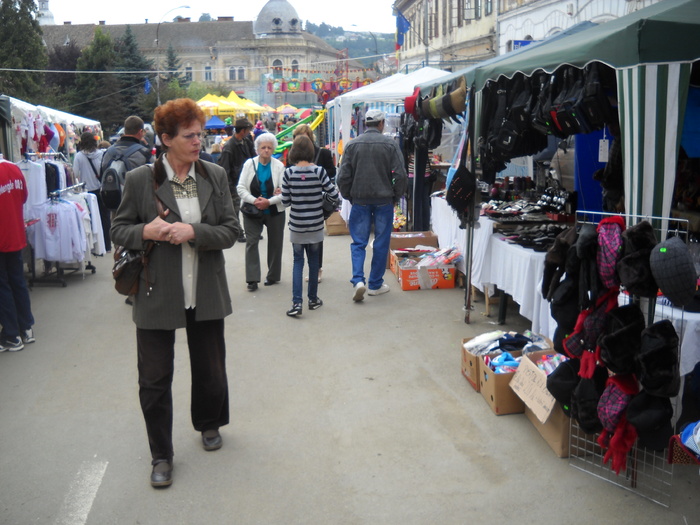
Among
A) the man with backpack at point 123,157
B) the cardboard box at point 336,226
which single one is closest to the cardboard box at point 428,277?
the man with backpack at point 123,157

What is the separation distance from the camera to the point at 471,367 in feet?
16.0

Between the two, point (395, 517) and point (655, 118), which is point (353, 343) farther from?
point (655, 118)

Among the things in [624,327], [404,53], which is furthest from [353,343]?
[404,53]

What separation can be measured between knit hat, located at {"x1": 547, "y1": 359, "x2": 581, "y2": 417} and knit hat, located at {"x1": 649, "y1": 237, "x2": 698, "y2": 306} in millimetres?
757

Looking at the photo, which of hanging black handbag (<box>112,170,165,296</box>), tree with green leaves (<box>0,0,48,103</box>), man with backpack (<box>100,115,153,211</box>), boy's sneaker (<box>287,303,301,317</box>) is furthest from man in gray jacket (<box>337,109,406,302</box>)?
tree with green leaves (<box>0,0,48,103</box>)

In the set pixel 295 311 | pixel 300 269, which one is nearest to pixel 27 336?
pixel 295 311

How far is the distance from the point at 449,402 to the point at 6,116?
20.9ft

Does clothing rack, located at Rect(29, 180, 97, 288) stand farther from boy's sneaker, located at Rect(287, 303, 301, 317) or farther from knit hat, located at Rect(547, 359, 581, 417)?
knit hat, located at Rect(547, 359, 581, 417)

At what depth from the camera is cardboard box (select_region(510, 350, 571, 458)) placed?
3.85 meters

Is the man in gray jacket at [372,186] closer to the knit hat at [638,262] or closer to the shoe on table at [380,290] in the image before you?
the shoe on table at [380,290]

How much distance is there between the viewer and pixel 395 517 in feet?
10.9

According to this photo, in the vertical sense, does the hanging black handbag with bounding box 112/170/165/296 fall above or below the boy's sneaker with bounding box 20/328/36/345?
above

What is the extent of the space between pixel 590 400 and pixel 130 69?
165ft

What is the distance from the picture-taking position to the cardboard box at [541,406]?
12.6 feet
